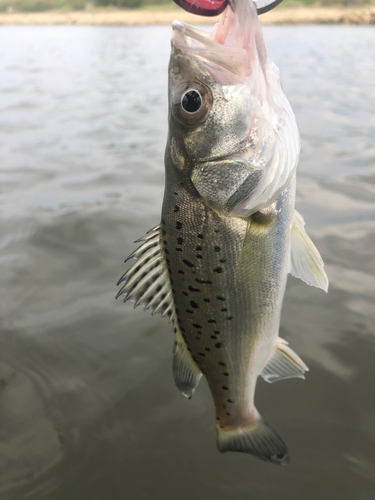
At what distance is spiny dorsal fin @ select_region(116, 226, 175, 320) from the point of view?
1.60 meters

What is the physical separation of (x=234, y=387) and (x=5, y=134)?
265 inches

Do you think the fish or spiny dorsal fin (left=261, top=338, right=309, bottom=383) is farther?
spiny dorsal fin (left=261, top=338, right=309, bottom=383)

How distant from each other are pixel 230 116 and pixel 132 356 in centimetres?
180

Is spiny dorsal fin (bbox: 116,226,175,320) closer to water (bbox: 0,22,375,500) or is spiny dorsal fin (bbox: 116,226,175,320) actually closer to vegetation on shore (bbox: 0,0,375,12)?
water (bbox: 0,22,375,500)

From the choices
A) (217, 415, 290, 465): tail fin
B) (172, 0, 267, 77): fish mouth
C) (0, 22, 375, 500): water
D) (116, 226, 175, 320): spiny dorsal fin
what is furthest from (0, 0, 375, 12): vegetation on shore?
(217, 415, 290, 465): tail fin

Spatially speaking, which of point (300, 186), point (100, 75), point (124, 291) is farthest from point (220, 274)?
point (100, 75)

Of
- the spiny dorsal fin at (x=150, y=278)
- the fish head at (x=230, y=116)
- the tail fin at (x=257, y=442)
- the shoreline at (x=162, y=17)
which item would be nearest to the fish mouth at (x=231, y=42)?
the fish head at (x=230, y=116)

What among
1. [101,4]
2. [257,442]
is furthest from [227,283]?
[101,4]

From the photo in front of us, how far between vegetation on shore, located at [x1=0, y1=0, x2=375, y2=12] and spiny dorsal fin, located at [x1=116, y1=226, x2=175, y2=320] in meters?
35.5

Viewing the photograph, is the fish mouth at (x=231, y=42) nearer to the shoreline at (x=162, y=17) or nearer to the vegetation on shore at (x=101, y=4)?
the shoreline at (x=162, y=17)

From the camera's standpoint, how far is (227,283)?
1.50m

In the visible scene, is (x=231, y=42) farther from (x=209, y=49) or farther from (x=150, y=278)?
(x=150, y=278)

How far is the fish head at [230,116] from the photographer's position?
129cm

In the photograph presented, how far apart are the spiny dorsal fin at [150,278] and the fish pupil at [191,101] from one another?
481 millimetres
